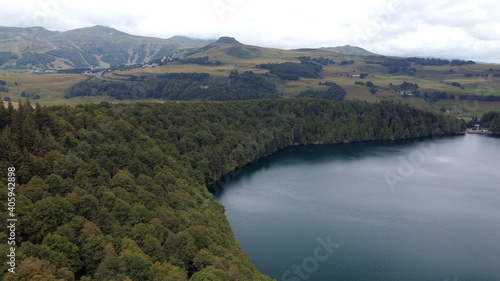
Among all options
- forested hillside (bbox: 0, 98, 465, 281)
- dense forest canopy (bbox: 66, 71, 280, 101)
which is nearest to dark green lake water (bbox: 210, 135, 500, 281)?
forested hillside (bbox: 0, 98, 465, 281)

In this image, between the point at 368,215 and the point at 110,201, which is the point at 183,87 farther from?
the point at 110,201

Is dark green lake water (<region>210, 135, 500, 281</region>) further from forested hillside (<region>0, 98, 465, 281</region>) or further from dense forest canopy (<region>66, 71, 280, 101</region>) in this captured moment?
dense forest canopy (<region>66, 71, 280, 101</region>)

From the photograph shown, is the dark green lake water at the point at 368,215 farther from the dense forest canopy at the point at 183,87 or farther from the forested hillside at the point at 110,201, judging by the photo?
the dense forest canopy at the point at 183,87

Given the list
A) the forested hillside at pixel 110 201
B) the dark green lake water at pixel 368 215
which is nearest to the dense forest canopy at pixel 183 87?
the dark green lake water at pixel 368 215

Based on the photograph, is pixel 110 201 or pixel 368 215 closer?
pixel 110 201

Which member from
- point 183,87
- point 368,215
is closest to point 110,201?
point 368,215

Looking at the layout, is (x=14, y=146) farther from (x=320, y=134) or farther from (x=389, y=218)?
(x=320, y=134)
